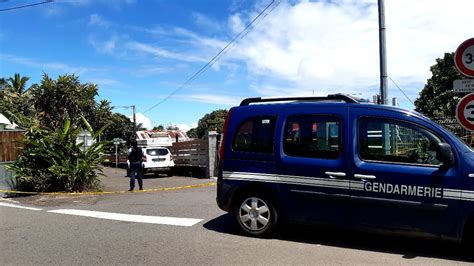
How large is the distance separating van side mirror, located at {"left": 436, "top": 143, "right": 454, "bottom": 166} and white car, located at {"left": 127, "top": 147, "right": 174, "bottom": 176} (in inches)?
686

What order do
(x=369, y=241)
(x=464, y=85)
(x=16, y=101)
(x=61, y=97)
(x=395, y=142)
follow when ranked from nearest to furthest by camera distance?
(x=395, y=142) → (x=369, y=241) → (x=464, y=85) → (x=61, y=97) → (x=16, y=101)

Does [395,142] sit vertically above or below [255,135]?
below

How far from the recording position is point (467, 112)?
269 inches

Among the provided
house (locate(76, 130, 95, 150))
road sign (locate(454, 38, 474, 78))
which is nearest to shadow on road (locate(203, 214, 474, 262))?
road sign (locate(454, 38, 474, 78))

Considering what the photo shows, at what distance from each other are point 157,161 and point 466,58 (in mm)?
16735

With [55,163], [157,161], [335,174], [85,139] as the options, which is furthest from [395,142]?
[157,161]

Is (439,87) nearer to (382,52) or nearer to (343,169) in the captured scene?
(382,52)

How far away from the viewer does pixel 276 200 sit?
6.25 metres

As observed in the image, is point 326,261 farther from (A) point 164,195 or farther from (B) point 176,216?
(A) point 164,195

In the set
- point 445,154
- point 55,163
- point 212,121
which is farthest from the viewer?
point 212,121

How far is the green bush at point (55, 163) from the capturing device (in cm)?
1306

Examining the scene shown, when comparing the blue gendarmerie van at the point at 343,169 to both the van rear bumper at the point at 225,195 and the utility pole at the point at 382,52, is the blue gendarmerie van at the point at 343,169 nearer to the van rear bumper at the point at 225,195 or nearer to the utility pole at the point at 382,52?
the van rear bumper at the point at 225,195

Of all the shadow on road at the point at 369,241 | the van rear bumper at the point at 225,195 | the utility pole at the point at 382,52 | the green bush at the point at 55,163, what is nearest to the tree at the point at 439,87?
the utility pole at the point at 382,52

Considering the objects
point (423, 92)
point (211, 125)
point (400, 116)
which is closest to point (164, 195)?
point (400, 116)
